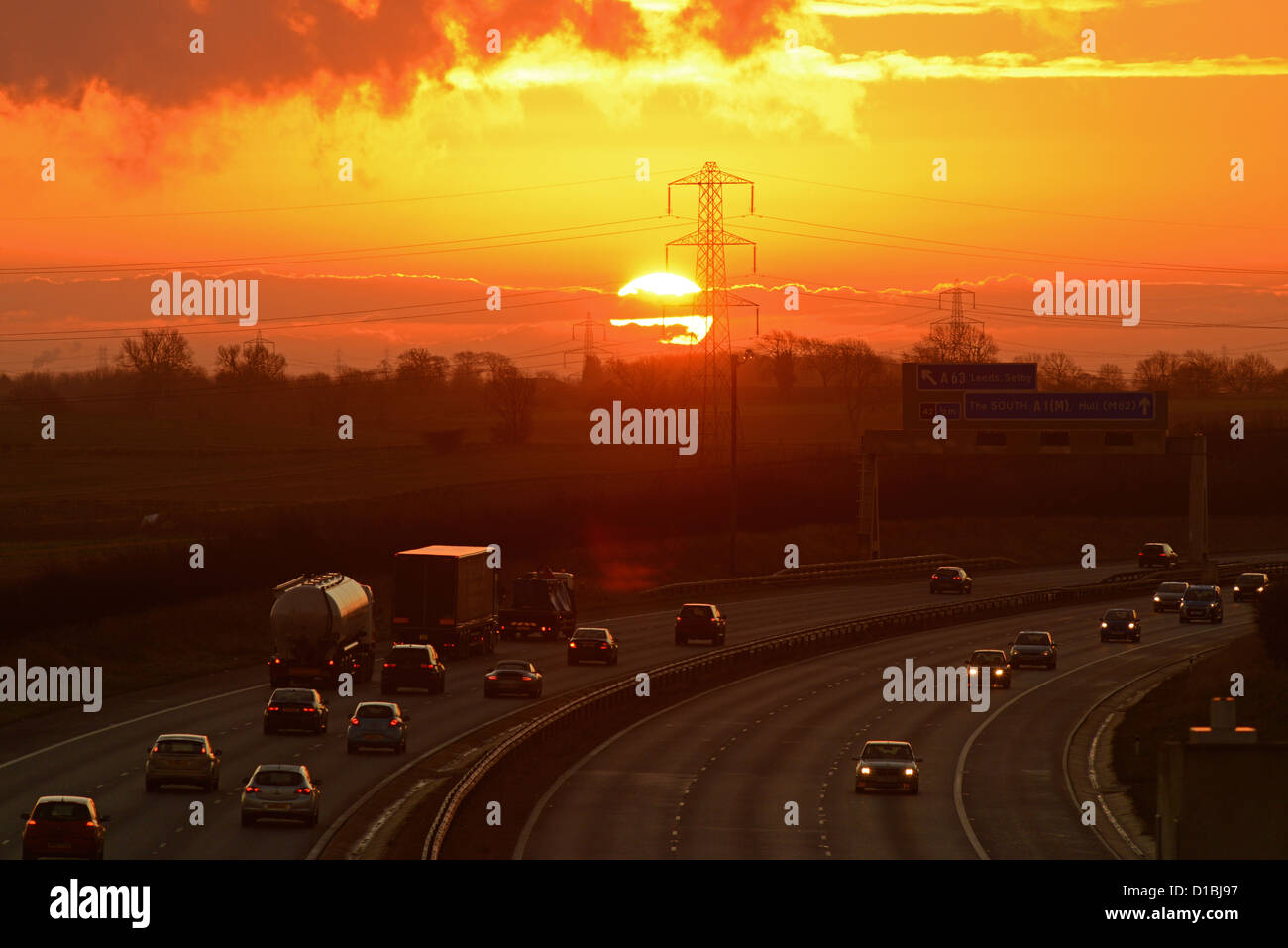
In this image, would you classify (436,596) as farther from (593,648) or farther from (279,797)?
(279,797)

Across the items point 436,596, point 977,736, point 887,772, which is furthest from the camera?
point 436,596

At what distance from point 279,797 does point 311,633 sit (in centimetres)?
2172

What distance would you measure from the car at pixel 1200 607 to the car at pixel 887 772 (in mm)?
47838

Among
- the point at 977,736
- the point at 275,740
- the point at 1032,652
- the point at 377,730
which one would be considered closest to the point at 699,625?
the point at 1032,652

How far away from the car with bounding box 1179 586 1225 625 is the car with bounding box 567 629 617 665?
35600 mm

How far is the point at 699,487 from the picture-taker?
126 meters

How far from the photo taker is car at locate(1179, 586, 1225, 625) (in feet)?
287

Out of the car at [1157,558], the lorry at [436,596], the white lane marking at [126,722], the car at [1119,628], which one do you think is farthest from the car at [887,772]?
the car at [1157,558]

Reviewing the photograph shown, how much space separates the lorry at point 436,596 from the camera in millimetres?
65375

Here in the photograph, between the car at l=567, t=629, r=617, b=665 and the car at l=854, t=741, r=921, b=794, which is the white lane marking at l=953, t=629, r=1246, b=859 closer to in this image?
the car at l=854, t=741, r=921, b=794

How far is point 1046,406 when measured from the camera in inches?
3812

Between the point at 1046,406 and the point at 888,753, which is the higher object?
the point at 1046,406
